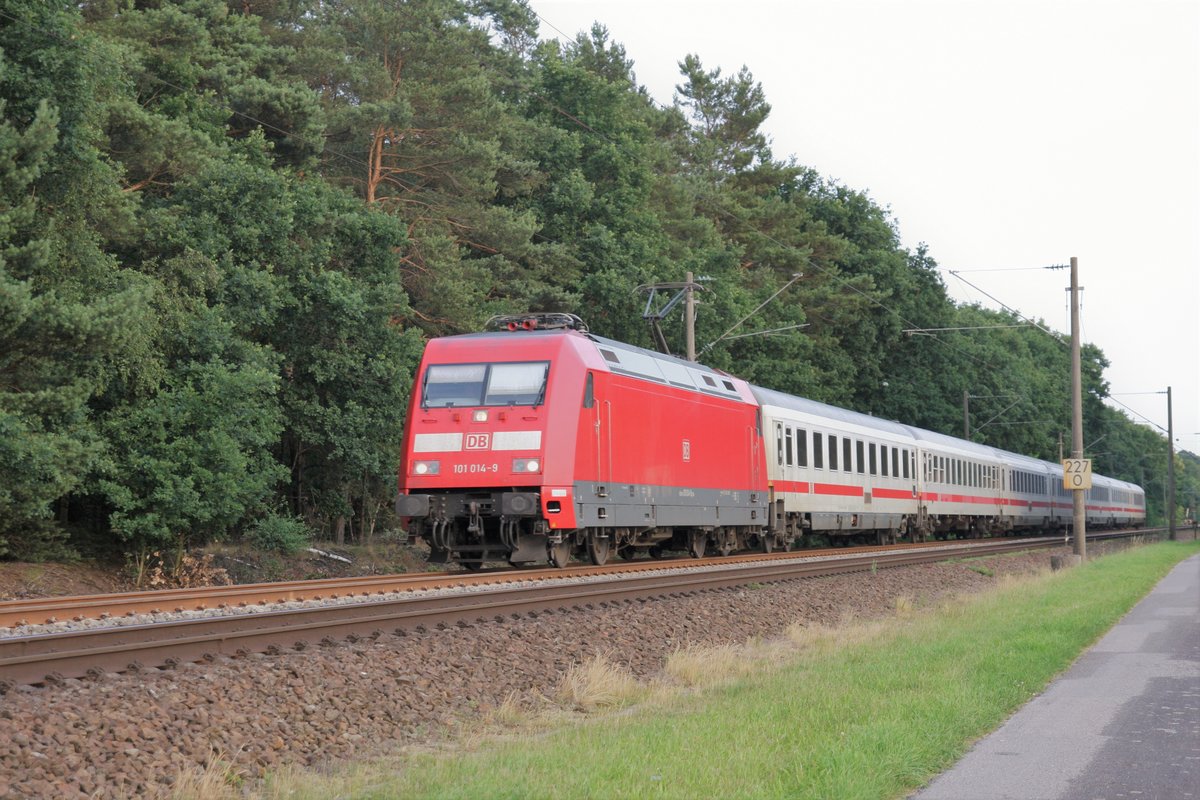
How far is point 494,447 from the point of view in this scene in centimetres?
1930

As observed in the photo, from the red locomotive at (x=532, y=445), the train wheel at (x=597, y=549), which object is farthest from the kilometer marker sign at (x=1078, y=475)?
the train wheel at (x=597, y=549)

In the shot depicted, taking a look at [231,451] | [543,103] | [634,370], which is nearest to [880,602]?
[634,370]

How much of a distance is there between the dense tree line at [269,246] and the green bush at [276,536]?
0.28 ft

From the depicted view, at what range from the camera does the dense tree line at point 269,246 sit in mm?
21484

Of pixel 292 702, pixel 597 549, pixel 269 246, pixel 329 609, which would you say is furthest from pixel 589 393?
pixel 269 246

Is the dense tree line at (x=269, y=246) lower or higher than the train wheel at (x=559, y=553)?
higher

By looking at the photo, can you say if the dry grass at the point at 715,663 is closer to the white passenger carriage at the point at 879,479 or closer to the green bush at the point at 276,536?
the white passenger carriage at the point at 879,479

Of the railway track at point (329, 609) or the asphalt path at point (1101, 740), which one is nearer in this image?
the asphalt path at point (1101, 740)

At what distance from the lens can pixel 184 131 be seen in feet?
88.0

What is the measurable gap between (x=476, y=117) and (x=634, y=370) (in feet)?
58.9

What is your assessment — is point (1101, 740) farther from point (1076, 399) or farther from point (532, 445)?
point (1076, 399)

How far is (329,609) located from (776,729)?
548 cm

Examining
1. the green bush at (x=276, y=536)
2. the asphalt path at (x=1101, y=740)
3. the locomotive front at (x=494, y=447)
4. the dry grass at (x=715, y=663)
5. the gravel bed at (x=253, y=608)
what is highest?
the locomotive front at (x=494, y=447)

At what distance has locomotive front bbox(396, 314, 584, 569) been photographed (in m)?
19.0
